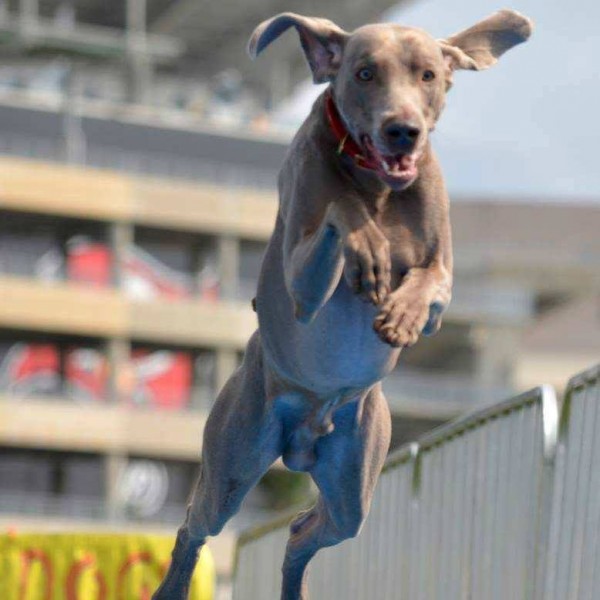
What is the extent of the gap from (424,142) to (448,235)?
741mm

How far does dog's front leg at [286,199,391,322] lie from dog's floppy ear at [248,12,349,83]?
0.58 m

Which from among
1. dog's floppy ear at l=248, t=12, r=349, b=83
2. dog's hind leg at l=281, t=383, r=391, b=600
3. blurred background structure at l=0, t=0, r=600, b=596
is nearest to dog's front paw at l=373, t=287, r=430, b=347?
dog's floppy ear at l=248, t=12, r=349, b=83

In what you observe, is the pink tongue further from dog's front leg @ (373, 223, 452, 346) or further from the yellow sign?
the yellow sign

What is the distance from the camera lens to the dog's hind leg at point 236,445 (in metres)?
10.8

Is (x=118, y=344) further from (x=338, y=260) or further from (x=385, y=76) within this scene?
(x=385, y=76)

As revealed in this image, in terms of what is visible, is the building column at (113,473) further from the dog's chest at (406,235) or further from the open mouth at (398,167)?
the open mouth at (398,167)

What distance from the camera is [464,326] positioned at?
257ft

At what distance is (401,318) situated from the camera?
8.80m

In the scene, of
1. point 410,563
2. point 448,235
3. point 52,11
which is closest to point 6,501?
point 52,11

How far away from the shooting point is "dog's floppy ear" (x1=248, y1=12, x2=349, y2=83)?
9.41 m

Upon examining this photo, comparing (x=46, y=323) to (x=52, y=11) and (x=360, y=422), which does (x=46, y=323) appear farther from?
(x=360, y=422)

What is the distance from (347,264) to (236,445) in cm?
214

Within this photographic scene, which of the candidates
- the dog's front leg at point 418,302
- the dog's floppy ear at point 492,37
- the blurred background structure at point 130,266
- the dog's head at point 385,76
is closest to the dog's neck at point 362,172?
the dog's head at point 385,76

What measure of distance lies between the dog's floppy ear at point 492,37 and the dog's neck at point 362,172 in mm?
543
